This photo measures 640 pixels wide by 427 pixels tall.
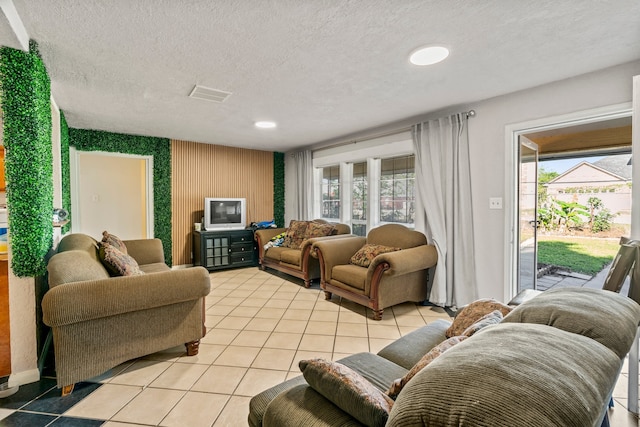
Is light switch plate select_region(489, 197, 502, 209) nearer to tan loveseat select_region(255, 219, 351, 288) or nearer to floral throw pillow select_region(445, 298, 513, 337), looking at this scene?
floral throw pillow select_region(445, 298, 513, 337)

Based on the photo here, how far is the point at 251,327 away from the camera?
2752 millimetres

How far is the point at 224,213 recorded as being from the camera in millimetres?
5059

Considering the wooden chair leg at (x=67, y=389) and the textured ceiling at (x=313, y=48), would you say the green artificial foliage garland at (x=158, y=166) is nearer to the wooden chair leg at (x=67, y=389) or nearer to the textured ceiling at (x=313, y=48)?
the textured ceiling at (x=313, y=48)

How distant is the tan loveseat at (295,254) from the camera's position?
4.06m

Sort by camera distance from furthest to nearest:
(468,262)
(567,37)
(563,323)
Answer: (468,262) < (567,37) < (563,323)

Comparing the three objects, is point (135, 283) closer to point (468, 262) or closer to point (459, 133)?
point (468, 262)

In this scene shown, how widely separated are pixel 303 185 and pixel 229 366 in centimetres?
370

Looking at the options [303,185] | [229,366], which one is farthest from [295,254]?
[229,366]

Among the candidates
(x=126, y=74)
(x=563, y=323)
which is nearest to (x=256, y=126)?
(x=126, y=74)

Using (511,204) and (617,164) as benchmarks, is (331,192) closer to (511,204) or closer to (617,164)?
(511,204)

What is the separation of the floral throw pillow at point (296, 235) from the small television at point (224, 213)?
0.93 meters

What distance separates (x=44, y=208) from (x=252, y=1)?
192 centimetres

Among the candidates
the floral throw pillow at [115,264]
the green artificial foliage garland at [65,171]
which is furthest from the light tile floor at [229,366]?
the green artificial foliage garland at [65,171]

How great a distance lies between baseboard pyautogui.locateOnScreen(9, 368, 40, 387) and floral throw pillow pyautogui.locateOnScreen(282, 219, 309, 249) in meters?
3.16
